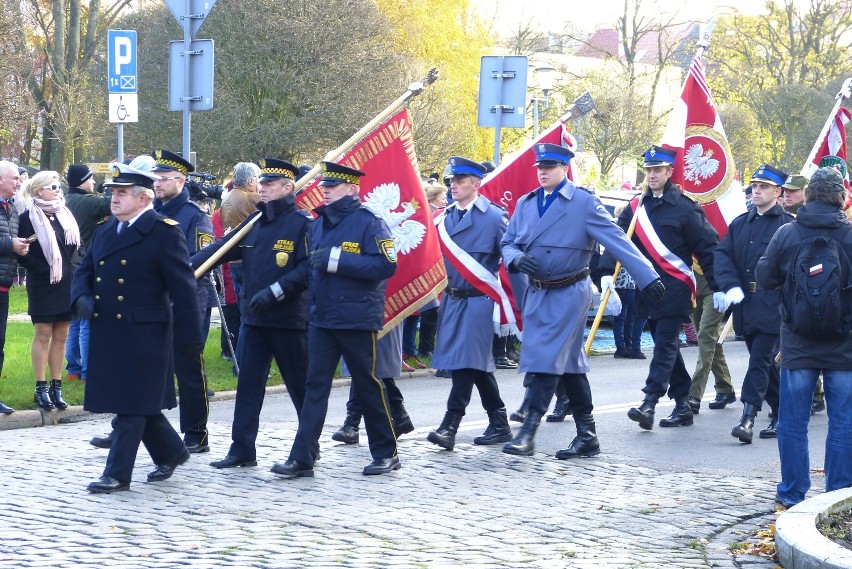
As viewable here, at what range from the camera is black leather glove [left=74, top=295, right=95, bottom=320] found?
7781 millimetres

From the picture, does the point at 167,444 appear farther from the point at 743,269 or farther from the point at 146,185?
the point at 743,269

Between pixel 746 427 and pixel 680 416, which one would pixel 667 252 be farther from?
pixel 746 427

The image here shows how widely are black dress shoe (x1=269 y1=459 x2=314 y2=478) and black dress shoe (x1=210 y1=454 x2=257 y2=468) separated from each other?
0.37 m

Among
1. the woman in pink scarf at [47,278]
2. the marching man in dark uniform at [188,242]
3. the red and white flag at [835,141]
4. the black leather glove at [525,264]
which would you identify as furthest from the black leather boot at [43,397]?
the red and white flag at [835,141]

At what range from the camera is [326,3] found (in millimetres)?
31188

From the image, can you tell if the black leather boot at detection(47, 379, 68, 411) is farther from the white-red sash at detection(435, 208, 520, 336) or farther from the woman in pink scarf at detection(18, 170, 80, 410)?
the white-red sash at detection(435, 208, 520, 336)

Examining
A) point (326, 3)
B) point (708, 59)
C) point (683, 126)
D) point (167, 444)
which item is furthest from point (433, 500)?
point (708, 59)

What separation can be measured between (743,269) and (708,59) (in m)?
46.1

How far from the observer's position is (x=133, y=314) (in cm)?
779

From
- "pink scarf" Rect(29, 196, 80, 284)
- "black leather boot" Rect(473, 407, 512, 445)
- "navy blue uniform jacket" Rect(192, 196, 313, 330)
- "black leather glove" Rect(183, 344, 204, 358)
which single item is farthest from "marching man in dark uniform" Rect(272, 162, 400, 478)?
"pink scarf" Rect(29, 196, 80, 284)

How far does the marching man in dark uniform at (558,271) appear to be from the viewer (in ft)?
30.3

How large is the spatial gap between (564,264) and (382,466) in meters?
1.90

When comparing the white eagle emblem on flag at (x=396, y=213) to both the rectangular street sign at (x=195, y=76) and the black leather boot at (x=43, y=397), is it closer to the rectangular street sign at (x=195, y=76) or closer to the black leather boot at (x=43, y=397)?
the black leather boot at (x=43, y=397)

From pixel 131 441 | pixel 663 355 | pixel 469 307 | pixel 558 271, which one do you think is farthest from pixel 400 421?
pixel 131 441
